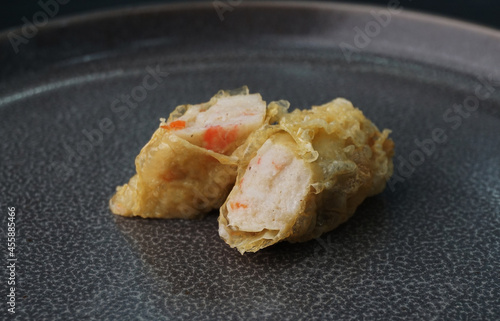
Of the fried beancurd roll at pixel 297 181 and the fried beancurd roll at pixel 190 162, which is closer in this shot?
the fried beancurd roll at pixel 297 181

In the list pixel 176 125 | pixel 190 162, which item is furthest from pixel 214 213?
pixel 176 125

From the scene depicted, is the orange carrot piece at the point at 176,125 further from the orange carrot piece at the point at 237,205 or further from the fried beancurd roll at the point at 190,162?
the orange carrot piece at the point at 237,205

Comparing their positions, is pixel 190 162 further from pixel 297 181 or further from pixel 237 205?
pixel 297 181

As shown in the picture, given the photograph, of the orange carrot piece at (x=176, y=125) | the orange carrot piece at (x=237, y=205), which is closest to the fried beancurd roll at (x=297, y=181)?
the orange carrot piece at (x=237, y=205)

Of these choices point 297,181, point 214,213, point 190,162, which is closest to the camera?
point 297,181

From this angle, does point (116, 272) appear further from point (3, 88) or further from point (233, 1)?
point (233, 1)

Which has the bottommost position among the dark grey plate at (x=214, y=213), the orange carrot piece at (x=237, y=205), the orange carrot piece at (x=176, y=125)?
the dark grey plate at (x=214, y=213)

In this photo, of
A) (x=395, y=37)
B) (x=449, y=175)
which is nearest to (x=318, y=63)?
(x=395, y=37)
